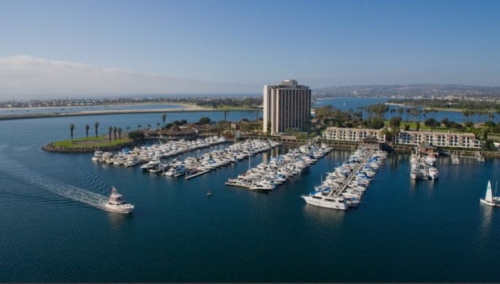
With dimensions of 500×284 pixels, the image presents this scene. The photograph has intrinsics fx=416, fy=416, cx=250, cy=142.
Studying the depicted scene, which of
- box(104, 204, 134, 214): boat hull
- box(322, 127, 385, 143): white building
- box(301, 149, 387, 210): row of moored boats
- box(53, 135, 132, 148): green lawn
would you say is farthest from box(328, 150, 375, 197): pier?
box(53, 135, 132, 148): green lawn

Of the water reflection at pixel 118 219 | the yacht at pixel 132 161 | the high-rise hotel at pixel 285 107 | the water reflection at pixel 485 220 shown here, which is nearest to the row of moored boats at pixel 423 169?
the water reflection at pixel 485 220

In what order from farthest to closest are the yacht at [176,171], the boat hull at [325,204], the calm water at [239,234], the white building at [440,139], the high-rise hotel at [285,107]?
the high-rise hotel at [285,107]
the white building at [440,139]
the yacht at [176,171]
the boat hull at [325,204]
the calm water at [239,234]

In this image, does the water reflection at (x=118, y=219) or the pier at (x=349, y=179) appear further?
the pier at (x=349, y=179)

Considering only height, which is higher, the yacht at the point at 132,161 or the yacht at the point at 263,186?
the yacht at the point at 132,161

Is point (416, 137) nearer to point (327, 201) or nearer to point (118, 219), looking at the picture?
point (327, 201)

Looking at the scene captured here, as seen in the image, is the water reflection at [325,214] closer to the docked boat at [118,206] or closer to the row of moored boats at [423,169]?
the docked boat at [118,206]

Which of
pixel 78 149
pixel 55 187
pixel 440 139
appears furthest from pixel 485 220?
pixel 78 149

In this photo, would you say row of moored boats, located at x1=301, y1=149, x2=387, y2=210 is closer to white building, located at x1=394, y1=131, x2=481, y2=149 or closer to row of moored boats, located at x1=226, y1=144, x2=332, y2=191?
row of moored boats, located at x1=226, y1=144, x2=332, y2=191
